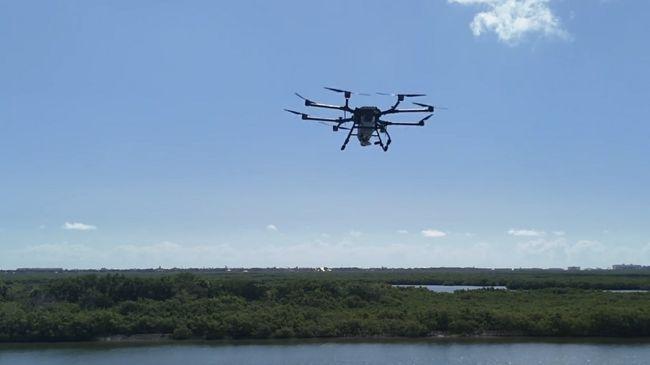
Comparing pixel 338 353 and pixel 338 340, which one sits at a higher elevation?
pixel 338 340

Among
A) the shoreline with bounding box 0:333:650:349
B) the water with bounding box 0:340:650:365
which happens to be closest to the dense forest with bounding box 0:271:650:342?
the shoreline with bounding box 0:333:650:349

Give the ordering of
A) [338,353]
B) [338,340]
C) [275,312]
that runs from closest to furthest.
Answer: [338,353]
[338,340]
[275,312]

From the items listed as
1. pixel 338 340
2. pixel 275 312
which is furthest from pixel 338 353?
pixel 275 312

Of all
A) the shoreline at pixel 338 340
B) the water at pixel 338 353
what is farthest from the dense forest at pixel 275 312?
the water at pixel 338 353

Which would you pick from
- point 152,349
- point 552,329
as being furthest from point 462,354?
point 152,349

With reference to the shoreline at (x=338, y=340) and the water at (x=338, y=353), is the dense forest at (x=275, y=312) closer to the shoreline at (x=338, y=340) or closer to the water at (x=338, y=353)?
the shoreline at (x=338, y=340)

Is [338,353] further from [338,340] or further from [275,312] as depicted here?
[275,312]

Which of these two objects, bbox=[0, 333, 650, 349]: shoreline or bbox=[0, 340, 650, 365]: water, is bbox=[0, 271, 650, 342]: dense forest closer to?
bbox=[0, 333, 650, 349]: shoreline
